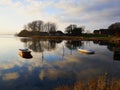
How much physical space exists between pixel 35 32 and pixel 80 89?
445 feet

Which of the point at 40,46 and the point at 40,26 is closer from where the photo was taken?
the point at 40,46

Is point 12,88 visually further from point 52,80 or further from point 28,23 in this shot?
point 28,23

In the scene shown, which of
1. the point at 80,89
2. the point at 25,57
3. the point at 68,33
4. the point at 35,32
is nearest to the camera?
the point at 80,89

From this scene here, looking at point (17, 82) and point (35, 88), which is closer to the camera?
point (35, 88)

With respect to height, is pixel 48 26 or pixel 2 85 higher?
pixel 48 26

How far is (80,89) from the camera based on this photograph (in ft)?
37.7

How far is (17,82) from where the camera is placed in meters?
18.2

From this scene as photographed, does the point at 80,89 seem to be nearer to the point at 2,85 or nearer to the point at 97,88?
the point at 97,88

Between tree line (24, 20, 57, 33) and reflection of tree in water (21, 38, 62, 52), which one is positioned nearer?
reflection of tree in water (21, 38, 62, 52)

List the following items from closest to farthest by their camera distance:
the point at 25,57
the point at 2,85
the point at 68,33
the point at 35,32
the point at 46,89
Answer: the point at 46,89
the point at 2,85
the point at 25,57
the point at 68,33
the point at 35,32

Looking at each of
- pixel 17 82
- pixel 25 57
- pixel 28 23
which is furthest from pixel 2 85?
pixel 28 23

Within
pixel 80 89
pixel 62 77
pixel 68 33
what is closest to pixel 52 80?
pixel 62 77

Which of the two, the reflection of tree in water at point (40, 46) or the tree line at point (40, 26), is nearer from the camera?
the reflection of tree in water at point (40, 46)

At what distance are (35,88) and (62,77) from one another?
4.84 meters
